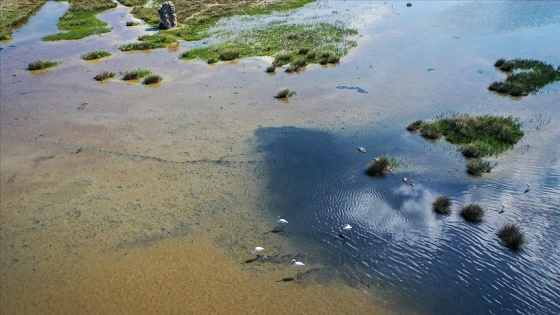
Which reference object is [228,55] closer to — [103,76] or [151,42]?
[151,42]

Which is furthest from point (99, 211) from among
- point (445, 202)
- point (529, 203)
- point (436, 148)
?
point (529, 203)

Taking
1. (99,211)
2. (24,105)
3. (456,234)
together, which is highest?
(24,105)

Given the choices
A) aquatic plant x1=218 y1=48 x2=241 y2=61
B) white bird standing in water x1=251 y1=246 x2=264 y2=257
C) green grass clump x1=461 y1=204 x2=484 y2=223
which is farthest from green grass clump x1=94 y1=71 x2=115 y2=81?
green grass clump x1=461 y1=204 x2=484 y2=223

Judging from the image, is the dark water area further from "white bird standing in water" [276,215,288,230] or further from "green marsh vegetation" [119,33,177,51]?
"green marsh vegetation" [119,33,177,51]

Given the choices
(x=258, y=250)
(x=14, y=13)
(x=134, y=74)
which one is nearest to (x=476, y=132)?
(x=258, y=250)

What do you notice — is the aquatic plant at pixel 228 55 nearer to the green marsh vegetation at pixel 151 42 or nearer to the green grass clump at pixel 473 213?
the green marsh vegetation at pixel 151 42

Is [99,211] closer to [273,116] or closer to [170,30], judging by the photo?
[273,116]
